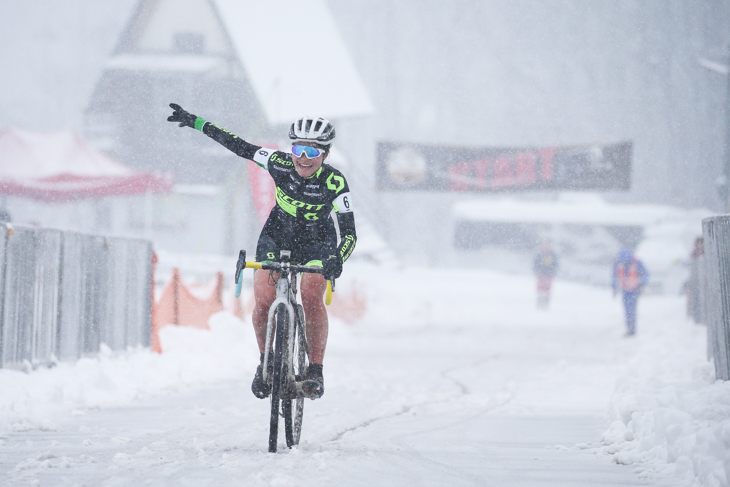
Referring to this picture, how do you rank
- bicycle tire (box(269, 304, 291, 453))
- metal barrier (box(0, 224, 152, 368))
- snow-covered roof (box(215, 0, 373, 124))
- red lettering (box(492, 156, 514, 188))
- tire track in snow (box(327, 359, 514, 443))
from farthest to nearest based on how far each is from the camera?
1. snow-covered roof (box(215, 0, 373, 124))
2. red lettering (box(492, 156, 514, 188))
3. metal barrier (box(0, 224, 152, 368))
4. tire track in snow (box(327, 359, 514, 443))
5. bicycle tire (box(269, 304, 291, 453))

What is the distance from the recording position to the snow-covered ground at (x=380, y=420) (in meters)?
4.29

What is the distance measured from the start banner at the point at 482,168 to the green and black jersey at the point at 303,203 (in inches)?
898

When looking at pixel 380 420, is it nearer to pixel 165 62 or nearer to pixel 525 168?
pixel 525 168

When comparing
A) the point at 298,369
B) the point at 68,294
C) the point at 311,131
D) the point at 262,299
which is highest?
the point at 311,131

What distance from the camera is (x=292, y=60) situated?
33.2m

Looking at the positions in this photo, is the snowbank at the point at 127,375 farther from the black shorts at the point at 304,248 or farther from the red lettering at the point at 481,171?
the red lettering at the point at 481,171

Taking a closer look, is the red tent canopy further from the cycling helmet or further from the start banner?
the cycling helmet

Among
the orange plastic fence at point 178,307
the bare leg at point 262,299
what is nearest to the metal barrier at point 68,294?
the orange plastic fence at point 178,307

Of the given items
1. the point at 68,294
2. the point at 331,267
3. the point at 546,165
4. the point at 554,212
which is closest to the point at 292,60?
the point at 546,165

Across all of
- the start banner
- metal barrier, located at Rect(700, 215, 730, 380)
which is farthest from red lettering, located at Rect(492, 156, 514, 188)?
metal barrier, located at Rect(700, 215, 730, 380)

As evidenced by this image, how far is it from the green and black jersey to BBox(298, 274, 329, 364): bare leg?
0.25m

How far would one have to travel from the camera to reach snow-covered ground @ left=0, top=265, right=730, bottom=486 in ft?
14.1

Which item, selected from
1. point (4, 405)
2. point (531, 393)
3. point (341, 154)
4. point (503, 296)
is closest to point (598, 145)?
point (503, 296)

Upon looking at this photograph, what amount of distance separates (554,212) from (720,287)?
112ft
